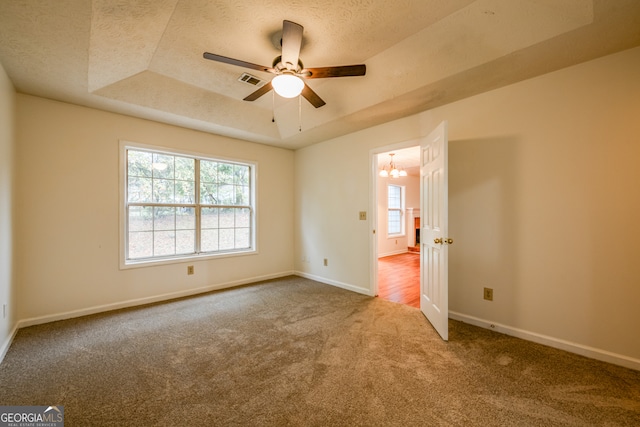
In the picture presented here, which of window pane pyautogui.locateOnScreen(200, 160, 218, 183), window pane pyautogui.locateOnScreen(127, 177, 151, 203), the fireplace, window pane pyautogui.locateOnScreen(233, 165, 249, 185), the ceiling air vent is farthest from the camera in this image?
the fireplace

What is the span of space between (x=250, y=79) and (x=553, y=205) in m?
3.21

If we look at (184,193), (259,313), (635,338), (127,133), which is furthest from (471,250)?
(127,133)

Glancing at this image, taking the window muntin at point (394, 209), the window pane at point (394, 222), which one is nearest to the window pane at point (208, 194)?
the window muntin at point (394, 209)

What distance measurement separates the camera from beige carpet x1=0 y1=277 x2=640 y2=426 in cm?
149

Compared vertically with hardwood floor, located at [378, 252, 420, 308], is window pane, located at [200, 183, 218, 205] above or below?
above

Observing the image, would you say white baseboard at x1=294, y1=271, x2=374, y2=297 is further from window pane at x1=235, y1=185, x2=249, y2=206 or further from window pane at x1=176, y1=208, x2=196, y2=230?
window pane at x1=176, y1=208, x2=196, y2=230

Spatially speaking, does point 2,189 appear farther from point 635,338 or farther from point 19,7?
point 635,338

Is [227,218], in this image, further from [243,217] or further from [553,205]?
[553,205]

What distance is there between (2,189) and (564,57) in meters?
4.70

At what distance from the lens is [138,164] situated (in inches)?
134

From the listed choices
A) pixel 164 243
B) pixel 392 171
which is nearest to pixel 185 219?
pixel 164 243

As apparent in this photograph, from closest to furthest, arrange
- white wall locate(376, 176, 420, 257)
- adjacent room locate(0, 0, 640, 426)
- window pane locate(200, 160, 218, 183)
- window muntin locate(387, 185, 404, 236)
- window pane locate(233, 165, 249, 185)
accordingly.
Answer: adjacent room locate(0, 0, 640, 426)
window pane locate(200, 160, 218, 183)
window pane locate(233, 165, 249, 185)
white wall locate(376, 176, 420, 257)
window muntin locate(387, 185, 404, 236)

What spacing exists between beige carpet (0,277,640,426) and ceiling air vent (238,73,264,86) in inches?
105

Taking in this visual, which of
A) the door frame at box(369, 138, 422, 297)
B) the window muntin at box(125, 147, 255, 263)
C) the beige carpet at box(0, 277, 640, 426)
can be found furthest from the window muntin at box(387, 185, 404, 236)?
the beige carpet at box(0, 277, 640, 426)
